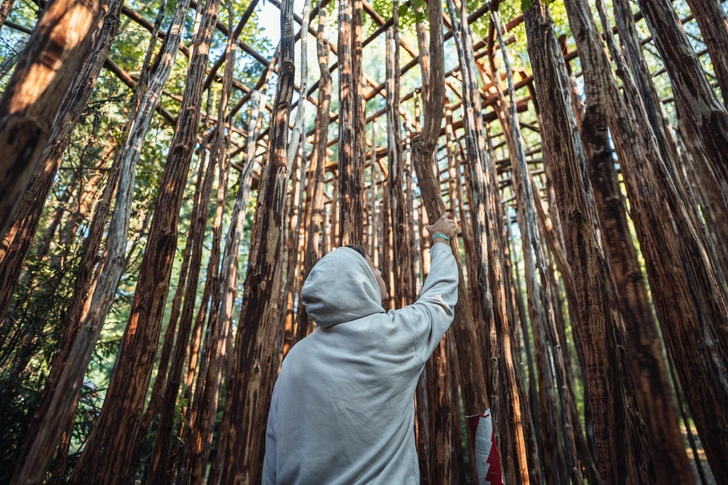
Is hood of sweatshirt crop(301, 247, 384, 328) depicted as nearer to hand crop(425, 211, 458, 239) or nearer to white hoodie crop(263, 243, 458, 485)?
white hoodie crop(263, 243, 458, 485)

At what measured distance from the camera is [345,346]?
3.73ft

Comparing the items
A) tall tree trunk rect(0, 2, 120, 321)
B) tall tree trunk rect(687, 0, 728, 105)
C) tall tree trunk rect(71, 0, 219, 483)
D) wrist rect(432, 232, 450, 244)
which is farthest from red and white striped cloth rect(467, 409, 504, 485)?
tall tree trunk rect(0, 2, 120, 321)

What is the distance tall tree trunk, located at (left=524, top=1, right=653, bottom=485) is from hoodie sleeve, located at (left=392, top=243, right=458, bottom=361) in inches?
16.3

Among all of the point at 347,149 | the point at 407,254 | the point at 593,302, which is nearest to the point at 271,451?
the point at 593,302

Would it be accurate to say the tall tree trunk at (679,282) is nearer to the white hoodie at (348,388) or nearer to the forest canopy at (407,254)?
the forest canopy at (407,254)

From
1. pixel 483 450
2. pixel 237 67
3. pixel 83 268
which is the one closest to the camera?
pixel 483 450

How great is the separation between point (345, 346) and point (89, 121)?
4.90 metres

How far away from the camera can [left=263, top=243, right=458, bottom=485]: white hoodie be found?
1034mm

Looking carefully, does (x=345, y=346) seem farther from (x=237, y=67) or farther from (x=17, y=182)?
(x=237, y=67)

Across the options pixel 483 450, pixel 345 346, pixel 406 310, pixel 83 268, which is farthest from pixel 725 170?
pixel 83 268

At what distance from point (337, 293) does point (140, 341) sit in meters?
1.18

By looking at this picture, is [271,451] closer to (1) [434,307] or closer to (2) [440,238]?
(1) [434,307]

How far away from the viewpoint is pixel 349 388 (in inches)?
42.5

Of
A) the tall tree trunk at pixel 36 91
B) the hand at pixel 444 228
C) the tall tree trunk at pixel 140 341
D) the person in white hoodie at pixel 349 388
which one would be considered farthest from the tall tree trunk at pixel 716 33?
the tall tree trunk at pixel 140 341
